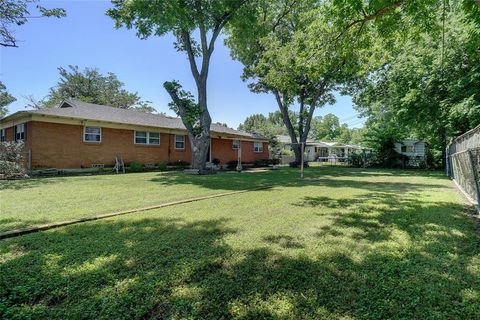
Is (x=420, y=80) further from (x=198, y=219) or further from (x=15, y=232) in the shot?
(x=15, y=232)

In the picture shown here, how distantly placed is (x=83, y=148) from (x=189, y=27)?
8887 millimetres

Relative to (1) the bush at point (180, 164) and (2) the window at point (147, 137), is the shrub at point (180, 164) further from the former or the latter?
(2) the window at point (147, 137)

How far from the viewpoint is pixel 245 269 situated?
2984 millimetres

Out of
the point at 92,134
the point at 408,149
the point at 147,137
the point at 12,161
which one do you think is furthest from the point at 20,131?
the point at 408,149

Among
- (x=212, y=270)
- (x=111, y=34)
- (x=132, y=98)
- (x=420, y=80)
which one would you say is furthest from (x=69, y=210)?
(x=132, y=98)

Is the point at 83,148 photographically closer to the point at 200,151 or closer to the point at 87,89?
the point at 200,151

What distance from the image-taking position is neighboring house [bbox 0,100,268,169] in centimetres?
1333

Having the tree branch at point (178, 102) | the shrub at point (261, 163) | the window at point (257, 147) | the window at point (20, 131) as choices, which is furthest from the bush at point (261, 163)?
the window at point (20, 131)

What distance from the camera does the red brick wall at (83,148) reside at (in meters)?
13.3

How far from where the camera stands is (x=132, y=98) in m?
38.8

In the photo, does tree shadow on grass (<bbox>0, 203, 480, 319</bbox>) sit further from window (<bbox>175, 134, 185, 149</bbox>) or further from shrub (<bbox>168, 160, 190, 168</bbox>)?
window (<bbox>175, 134, 185, 149</bbox>)

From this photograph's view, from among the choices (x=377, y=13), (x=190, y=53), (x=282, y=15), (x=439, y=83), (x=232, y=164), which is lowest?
(x=232, y=164)

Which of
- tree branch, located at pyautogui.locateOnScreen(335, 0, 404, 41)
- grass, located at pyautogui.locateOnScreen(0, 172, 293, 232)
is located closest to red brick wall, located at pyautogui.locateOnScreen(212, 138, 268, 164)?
grass, located at pyautogui.locateOnScreen(0, 172, 293, 232)

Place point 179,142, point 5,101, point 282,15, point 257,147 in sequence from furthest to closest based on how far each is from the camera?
point 5,101 → point 257,147 → point 282,15 → point 179,142
